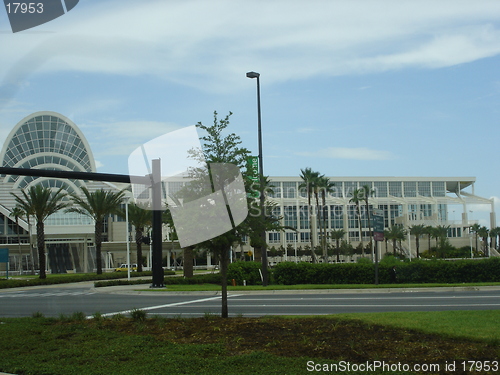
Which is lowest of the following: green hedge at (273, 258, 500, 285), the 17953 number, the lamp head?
green hedge at (273, 258, 500, 285)

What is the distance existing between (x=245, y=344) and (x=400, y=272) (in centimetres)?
2466

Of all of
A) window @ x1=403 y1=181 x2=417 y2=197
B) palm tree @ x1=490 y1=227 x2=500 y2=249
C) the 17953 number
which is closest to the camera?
Result: the 17953 number

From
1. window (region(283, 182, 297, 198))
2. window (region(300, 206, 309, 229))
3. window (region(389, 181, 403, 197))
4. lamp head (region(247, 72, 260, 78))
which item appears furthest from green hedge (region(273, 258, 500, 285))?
window (region(389, 181, 403, 197))

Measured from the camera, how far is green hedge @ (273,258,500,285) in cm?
3128

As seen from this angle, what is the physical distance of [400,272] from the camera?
105ft

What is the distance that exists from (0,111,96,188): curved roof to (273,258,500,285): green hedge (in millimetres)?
47337

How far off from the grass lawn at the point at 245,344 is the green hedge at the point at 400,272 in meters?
19.8

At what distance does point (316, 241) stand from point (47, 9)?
86.5 m

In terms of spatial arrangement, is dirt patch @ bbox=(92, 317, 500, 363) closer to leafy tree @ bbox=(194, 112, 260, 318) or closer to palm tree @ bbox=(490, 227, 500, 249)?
leafy tree @ bbox=(194, 112, 260, 318)

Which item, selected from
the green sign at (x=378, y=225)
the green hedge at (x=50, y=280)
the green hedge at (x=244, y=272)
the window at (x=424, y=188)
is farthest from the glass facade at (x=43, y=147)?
the window at (x=424, y=188)

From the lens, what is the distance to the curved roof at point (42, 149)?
72.4 metres

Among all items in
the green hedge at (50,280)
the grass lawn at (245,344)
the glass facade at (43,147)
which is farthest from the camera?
the glass facade at (43,147)

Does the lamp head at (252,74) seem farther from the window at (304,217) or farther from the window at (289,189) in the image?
the window at (289,189)

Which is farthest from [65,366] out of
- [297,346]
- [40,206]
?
[40,206]
